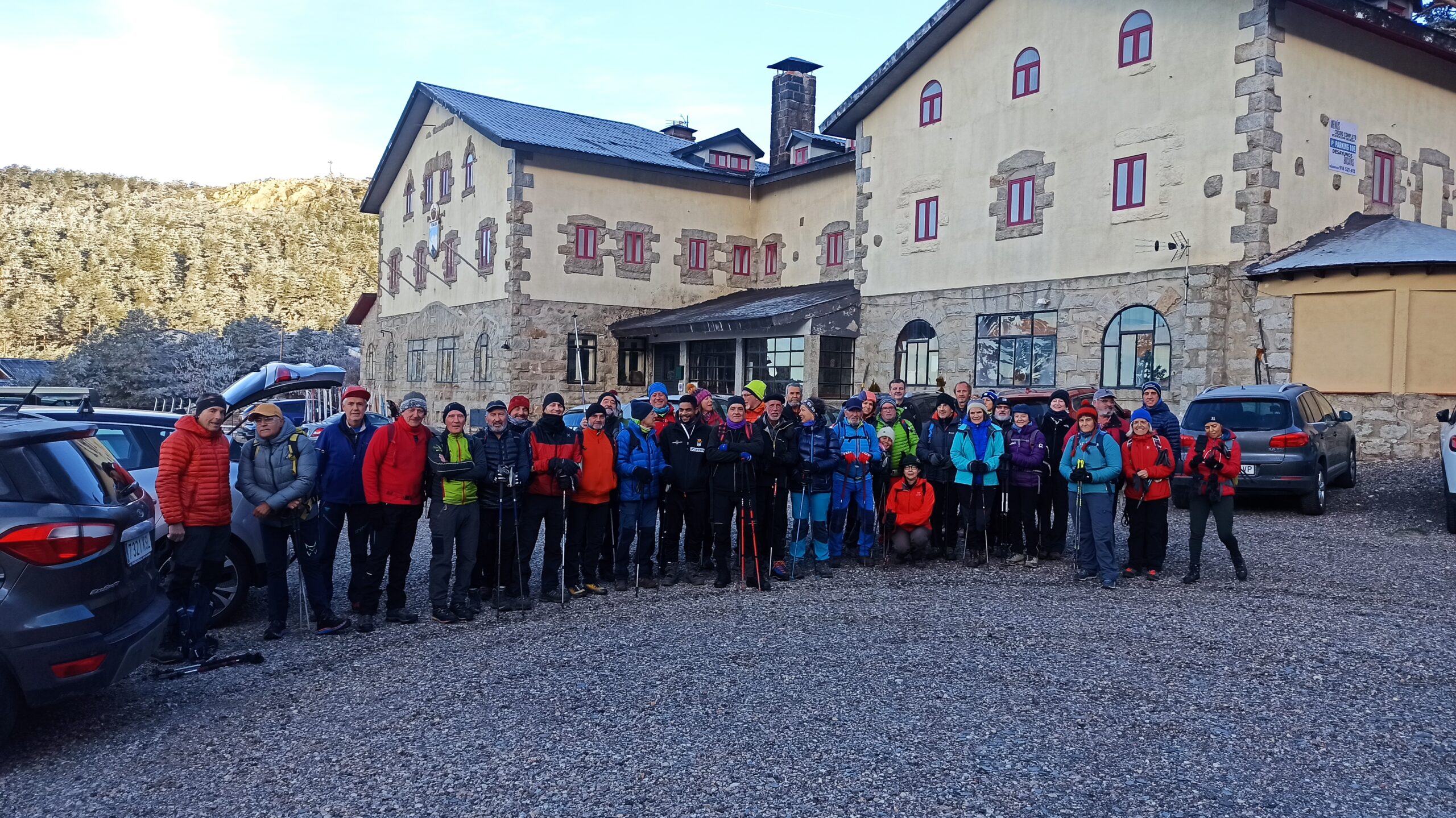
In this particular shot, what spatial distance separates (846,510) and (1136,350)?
10.9 metres

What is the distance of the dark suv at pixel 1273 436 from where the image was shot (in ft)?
42.5

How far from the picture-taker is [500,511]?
→ 8461mm

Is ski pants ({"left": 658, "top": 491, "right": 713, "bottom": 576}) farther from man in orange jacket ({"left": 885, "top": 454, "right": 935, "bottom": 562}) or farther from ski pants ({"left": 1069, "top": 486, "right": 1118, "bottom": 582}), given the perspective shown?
ski pants ({"left": 1069, "top": 486, "right": 1118, "bottom": 582})

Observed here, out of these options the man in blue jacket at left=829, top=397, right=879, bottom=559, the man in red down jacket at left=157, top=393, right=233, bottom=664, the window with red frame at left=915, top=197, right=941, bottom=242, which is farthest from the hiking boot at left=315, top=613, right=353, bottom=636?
the window with red frame at left=915, top=197, right=941, bottom=242

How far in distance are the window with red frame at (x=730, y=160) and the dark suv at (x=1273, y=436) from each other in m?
21.2

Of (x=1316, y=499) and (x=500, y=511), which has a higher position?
(x=500, y=511)

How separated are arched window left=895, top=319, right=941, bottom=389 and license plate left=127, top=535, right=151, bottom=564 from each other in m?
19.0

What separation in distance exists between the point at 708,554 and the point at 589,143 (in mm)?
22634

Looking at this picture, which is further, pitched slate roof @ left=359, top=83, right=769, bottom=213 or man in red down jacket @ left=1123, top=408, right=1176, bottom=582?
pitched slate roof @ left=359, top=83, right=769, bottom=213

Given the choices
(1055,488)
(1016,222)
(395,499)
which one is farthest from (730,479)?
(1016,222)

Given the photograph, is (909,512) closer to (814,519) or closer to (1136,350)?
(814,519)

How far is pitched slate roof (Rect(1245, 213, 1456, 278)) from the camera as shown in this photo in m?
16.5

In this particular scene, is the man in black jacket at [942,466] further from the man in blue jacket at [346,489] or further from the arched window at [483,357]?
the arched window at [483,357]

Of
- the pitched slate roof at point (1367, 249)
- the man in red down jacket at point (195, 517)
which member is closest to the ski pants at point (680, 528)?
the man in red down jacket at point (195, 517)
